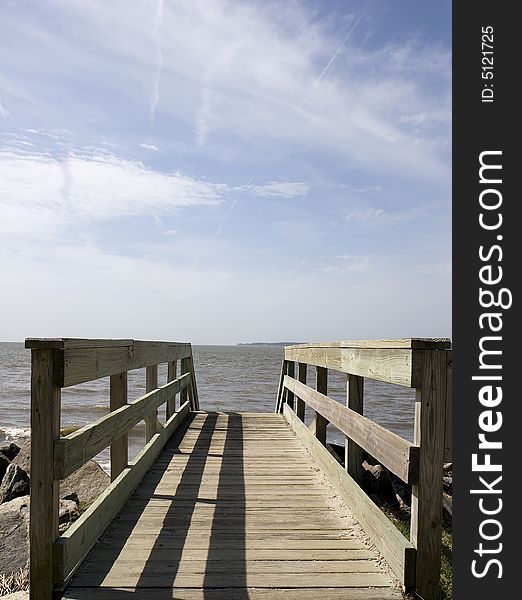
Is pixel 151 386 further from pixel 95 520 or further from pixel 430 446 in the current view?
pixel 430 446

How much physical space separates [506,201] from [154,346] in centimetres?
379

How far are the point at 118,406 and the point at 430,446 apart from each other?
2.35 meters

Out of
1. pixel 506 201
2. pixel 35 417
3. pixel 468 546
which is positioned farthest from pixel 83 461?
pixel 506 201

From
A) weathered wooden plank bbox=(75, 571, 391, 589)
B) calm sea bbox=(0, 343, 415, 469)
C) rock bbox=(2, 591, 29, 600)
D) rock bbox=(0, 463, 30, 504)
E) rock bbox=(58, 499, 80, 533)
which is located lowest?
calm sea bbox=(0, 343, 415, 469)

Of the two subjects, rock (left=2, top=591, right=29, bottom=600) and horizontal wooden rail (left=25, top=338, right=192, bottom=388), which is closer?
horizontal wooden rail (left=25, top=338, right=192, bottom=388)

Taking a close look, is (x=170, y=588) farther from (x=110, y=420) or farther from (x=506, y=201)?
(x=506, y=201)

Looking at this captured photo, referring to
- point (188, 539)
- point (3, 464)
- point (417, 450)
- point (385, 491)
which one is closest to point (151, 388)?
point (188, 539)

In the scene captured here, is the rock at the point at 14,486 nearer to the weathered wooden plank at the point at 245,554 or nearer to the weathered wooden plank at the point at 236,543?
the weathered wooden plank at the point at 236,543

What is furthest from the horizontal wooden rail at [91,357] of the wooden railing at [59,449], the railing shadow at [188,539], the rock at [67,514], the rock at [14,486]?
the rock at [14,486]

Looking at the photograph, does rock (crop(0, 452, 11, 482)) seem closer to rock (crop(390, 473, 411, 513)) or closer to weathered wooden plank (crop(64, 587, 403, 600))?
rock (crop(390, 473, 411, 513))

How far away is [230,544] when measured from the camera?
12.3 feet

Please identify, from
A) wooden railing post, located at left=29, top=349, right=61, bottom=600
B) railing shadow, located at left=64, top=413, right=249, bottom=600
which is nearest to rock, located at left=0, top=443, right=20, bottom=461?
railing shadow, located at left=64, top=413, right=249, bottom=600

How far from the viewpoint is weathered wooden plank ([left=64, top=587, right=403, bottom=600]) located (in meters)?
3.00

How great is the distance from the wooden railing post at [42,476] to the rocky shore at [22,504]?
38.9 inches
